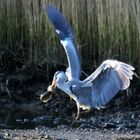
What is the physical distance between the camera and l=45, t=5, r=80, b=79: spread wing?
7.09 meters

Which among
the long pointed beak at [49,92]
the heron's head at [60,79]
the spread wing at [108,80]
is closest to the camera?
the spread wing at [108,80]

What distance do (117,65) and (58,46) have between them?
9.42 ft

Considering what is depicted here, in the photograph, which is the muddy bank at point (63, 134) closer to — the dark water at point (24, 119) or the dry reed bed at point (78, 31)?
the dark water at point (24, 119)

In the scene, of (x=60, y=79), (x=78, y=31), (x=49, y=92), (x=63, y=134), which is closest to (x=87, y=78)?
(x=60, y=79)

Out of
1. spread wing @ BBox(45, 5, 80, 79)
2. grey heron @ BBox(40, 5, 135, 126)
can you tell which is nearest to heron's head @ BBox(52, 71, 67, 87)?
grey heron @ BBox(40, 5, 135, 126)

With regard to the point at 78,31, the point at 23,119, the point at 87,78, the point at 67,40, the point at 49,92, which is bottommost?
the point at 23,119

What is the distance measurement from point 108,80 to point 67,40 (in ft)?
2.08

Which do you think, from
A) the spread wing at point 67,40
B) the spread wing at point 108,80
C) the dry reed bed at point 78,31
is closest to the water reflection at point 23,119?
the dry reed bed at point 78,31

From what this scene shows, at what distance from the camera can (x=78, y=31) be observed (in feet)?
31.0

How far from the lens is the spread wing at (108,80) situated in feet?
22.3

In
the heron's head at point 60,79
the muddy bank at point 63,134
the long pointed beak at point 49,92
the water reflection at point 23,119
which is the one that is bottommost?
the water reflection at point 23,119

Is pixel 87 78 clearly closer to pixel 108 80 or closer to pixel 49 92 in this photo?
pixel 108 80

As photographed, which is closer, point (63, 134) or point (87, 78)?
point (87, 78)

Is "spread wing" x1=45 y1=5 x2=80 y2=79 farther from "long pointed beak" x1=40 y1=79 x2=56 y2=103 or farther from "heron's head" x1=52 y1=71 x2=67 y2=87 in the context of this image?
"long pointed beak" x1=40 y1=79 x2=56 y2=103
